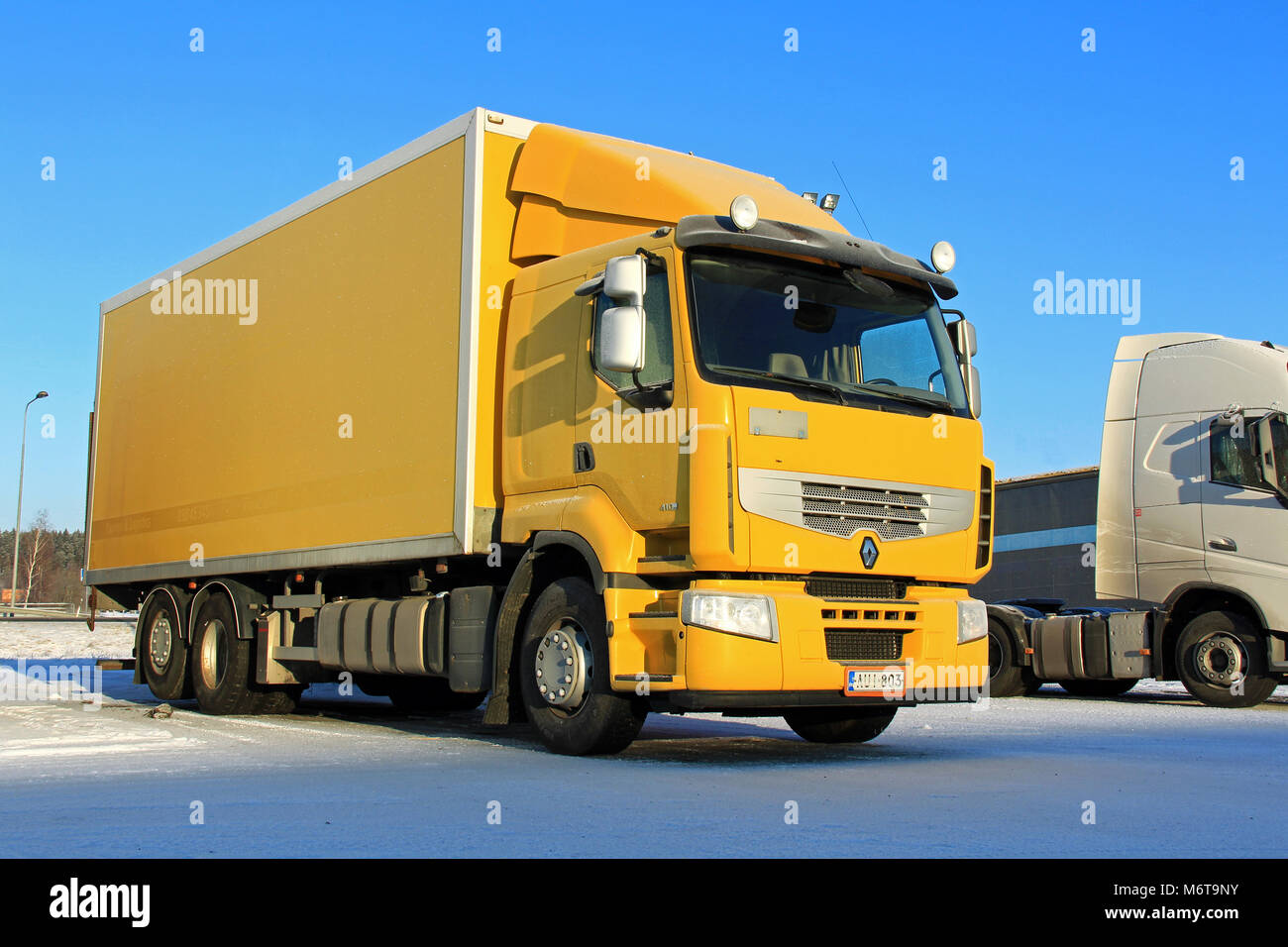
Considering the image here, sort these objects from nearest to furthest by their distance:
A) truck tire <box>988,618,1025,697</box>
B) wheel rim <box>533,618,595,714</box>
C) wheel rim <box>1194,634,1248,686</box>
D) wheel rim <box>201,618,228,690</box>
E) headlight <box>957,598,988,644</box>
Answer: wheel rim <box>533,618,595,714</box>
headlight <box>957,598,988,644</box>
wheel rim <box>201,618,228,690</box>
wheel rim <box>1194,634,1248,686</box>
truck tire <box>988,618,1025,697</box>

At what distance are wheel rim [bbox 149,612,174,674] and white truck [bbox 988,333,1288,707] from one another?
10087 mm

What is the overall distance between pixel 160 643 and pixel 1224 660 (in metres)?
11.2

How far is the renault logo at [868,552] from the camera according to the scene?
7492mm

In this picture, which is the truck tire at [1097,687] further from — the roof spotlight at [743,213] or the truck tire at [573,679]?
the roof spotlight at [743,213]

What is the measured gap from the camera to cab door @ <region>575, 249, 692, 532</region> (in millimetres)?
7242

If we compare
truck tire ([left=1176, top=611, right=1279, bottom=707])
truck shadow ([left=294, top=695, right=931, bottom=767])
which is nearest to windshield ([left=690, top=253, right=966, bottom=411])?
truck shadow ([left=294, top=695, right=931, bottom=767])

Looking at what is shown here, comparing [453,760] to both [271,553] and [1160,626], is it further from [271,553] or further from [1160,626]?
[1160,626]

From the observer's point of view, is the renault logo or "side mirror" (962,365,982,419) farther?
"side mirror" (962,365,982,419)

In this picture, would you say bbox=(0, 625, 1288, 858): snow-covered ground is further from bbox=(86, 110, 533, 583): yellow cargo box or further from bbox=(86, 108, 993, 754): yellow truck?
bbox=(86, 110, 533, 583): yellow cargo box

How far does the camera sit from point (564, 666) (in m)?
7.83

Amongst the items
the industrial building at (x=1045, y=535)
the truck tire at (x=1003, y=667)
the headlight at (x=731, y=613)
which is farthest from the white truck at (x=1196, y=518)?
the industrial building at (x=1045, y=535)

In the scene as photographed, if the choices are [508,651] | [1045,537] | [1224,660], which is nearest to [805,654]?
[508,651]

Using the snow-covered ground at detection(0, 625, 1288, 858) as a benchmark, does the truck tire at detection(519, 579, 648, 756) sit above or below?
above
